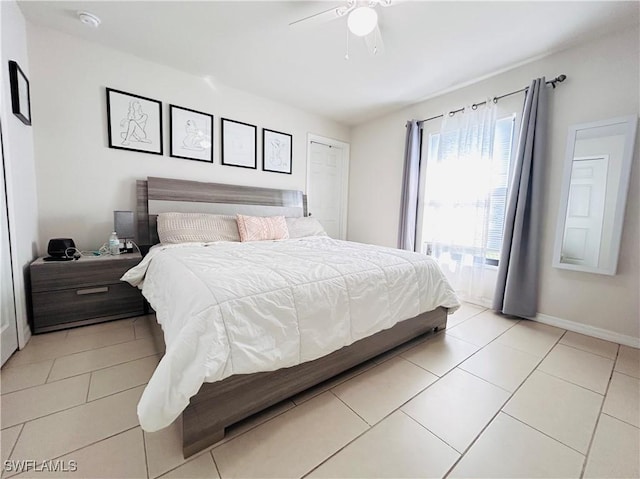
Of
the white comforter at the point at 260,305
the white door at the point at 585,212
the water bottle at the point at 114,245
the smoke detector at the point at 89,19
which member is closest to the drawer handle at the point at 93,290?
the water bottle at the point at 114,245

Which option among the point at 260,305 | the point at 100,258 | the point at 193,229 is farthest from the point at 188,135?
the point at 260,305

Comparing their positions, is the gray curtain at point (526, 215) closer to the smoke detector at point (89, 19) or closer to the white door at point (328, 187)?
the white door at point (328, 187)

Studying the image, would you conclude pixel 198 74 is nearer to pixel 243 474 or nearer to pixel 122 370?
pixel 122 370

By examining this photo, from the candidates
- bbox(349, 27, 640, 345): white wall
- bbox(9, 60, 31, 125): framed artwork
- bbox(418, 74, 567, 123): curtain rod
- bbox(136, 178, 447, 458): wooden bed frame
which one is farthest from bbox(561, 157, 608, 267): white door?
bbox(9, 60, 31, 125): framed artwork

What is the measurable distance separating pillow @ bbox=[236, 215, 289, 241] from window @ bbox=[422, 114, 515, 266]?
1.98 metres

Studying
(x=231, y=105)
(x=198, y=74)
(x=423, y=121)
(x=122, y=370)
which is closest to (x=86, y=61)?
(x=198, y=74)

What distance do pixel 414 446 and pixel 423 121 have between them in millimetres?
3586

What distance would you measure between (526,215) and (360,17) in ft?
7.71

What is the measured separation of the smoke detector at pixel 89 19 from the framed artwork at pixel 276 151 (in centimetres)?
180

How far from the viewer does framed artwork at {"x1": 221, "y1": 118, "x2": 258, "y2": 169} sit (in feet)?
10.6

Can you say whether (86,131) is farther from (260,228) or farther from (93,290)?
(260,228)

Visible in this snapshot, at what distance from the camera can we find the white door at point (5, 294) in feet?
5.32

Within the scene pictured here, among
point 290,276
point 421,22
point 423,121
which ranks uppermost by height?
point 421,22

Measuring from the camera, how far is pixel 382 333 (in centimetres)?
176
